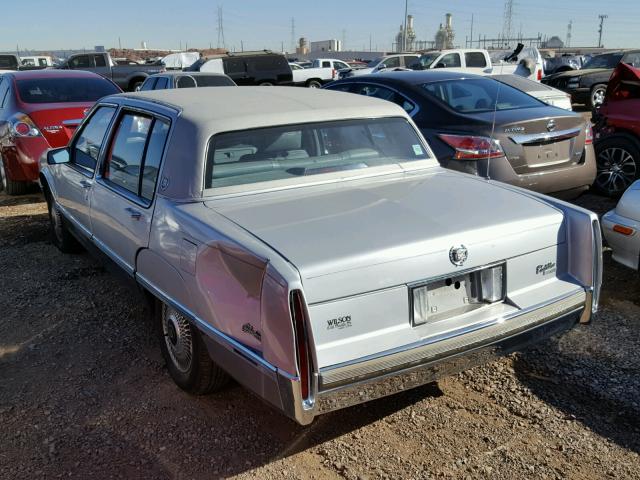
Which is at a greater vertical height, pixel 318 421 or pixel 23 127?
pixel 23 127

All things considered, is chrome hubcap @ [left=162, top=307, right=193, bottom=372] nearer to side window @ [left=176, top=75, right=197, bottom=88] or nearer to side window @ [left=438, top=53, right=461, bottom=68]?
side window @ [left=176, top=75, right=197, bottom=88]

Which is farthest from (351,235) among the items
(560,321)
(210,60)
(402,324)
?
(210,60)

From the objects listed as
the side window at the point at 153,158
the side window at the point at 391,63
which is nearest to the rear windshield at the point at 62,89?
the side window at the point at 153,158

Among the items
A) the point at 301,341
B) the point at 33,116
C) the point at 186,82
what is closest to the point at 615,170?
the point at 301,341

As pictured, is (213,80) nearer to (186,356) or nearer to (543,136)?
(543,136)

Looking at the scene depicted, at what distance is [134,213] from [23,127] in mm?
5151

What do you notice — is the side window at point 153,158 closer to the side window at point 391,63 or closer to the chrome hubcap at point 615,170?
the chrome hubcap at point 615,170

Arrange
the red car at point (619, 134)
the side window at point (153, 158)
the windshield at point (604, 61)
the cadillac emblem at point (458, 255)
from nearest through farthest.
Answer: the cadillac emblem at point (458, 255)
the side window at point (153, 158)
the red car at point (619, 134)
the windshield at point (604, 61)

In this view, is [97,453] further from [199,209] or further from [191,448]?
[199,209]

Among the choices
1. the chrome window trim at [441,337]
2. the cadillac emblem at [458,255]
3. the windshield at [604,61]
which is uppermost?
the cadillac emblem at [458,255]

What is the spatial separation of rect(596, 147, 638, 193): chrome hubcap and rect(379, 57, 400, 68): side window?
849 inches

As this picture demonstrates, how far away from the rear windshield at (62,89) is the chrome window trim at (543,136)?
592 cm

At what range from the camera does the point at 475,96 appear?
6824 millimetres

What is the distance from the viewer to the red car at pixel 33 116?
793cm
